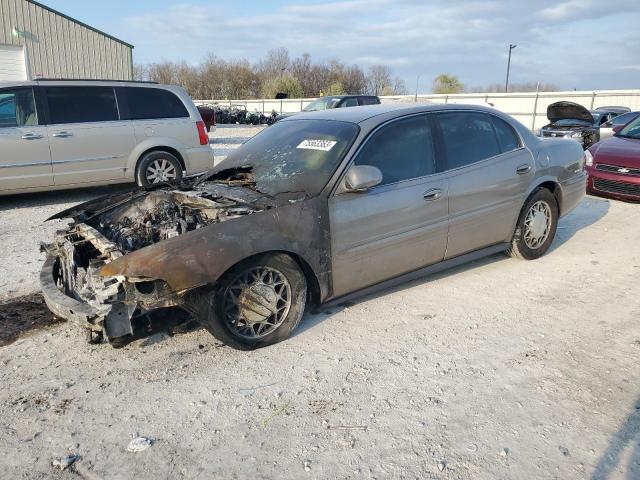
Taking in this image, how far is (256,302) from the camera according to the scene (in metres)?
3.60

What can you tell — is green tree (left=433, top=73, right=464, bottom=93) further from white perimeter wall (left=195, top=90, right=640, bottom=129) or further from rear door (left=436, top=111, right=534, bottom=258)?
rear door (left=436, top=111, right=534, bottom=258)

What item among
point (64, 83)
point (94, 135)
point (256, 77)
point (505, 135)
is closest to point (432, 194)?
point (505, 135)

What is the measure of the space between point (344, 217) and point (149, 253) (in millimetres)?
1409

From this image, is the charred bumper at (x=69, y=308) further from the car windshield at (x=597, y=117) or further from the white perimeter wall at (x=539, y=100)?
the white perimeter wall at (x=539, y=100)

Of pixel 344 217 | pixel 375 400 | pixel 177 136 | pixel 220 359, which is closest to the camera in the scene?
pixel 375 400

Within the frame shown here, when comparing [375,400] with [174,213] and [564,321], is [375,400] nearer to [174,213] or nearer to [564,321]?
[564,321]

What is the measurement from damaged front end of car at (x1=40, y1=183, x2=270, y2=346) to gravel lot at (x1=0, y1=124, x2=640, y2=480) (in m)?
0.43

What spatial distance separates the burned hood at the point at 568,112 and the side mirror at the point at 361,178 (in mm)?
12685

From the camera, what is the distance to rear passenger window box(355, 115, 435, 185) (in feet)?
13.5

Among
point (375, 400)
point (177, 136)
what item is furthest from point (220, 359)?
point (177, 136)

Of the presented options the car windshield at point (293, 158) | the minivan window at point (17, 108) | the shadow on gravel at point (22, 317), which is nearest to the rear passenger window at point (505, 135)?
the car windshield at point (293, 158)

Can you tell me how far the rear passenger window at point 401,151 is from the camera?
13.5ft

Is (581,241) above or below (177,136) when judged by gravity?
below

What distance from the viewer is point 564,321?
163 inches
